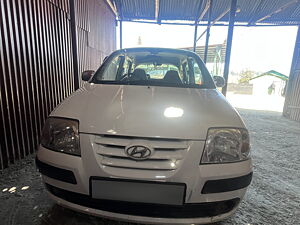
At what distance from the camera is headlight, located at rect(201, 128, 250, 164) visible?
3.90 ft

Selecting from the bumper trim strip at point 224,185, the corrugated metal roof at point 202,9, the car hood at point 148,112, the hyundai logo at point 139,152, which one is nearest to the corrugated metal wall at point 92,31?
the corrugated metal roof at point 202,9

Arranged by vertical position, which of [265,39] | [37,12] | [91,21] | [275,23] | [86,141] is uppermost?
[265,39]

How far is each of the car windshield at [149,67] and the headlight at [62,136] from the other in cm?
79

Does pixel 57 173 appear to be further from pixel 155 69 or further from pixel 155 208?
pixel 155 69

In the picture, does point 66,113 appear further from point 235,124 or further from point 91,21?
point 91,21

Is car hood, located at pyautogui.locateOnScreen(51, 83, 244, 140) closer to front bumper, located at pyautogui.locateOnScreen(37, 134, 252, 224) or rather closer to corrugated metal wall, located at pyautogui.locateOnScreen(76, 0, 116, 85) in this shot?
front bumper, located at pyautogui.locateOnScreen(37, 134, 252, 224)

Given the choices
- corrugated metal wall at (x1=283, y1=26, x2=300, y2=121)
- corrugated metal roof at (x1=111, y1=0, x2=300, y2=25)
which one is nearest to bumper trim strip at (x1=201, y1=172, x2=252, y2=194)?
corrugated metal wall at (x1=283, y1=26, x2=300, y2=121)

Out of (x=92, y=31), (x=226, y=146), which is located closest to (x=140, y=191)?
(x=226, y=146)

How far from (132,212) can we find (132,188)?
0.54 feet

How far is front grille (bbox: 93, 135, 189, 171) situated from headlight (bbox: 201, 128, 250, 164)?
0.50 ft

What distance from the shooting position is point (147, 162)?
114 centimetres

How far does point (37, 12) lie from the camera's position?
2.75 m

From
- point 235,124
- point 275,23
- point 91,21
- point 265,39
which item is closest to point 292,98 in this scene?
point 275,23

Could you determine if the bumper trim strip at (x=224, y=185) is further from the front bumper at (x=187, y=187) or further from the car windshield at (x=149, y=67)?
the car windshield at (x=149, y=67)
